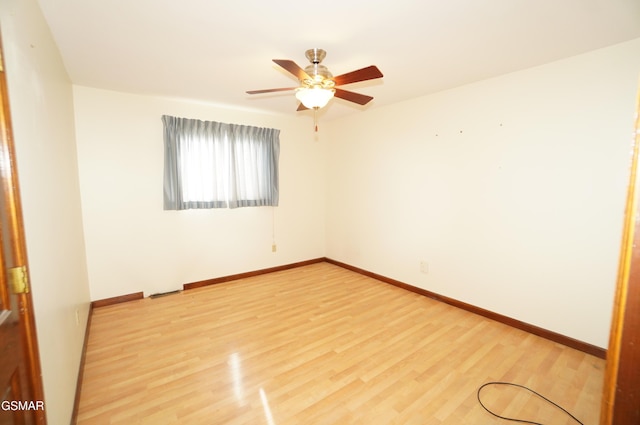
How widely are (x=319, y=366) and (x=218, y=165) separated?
277cm

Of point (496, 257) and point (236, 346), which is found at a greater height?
point (496, 257)

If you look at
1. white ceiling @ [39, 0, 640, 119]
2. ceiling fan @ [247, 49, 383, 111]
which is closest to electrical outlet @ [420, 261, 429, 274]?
white ceiling @ [39, 0, 640, 119]

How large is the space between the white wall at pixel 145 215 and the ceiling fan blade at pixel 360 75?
7.70ft

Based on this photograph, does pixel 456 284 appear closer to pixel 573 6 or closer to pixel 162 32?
pixel 573 6

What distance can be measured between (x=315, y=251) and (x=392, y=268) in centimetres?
152

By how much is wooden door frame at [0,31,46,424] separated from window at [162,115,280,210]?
249 centimetres

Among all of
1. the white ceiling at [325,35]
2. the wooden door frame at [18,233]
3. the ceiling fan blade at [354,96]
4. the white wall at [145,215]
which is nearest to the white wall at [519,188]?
the white ceiling at [325,35]

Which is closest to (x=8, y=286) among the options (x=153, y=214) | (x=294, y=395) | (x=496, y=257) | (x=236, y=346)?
(x=294, y=395)

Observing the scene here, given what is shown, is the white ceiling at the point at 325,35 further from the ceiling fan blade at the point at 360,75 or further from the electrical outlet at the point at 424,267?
the electrical outlet at the point at 424,267

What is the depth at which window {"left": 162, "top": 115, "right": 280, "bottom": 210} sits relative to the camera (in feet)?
10.9

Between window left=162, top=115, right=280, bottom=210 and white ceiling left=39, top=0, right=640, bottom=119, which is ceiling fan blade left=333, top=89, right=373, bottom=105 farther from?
window left=162, top=115, right=280, bottom=210

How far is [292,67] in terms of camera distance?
1.73 m

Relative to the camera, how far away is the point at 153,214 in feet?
10.8

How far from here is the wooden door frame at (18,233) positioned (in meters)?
0.90
